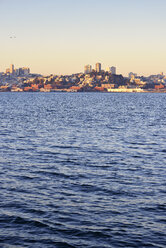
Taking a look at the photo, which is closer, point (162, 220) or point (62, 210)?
point (162, 220)

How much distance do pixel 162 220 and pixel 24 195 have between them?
7.42 meters

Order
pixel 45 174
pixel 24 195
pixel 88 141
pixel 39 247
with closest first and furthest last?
pixel 39 247 → pixel 24 195 → pixel 45 174 → pixel 88 141

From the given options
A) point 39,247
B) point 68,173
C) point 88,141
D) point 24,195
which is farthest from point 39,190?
point 88,141

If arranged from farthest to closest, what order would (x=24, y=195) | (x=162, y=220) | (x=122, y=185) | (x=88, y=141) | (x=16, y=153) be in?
(x=88, y=141) → (x=16, y=153) → (x=122, y=185) → (x=24, y=195) → (x=162, y=220)

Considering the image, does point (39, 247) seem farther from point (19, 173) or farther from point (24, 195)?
point (19, 173)

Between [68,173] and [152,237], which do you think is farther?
[68,173]

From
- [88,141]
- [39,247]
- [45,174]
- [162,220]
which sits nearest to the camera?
[39,247]

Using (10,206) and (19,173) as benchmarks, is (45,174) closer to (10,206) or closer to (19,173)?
(19,173)

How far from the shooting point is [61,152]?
33.9 meters

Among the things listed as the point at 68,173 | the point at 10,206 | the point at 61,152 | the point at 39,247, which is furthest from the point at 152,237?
Result: the point at 61,152

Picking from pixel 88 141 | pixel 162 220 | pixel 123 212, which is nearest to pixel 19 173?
pixel 123 212

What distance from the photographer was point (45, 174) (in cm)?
2538

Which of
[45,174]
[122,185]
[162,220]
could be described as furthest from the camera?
[45,174]

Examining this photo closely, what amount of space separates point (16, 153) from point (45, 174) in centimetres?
869
